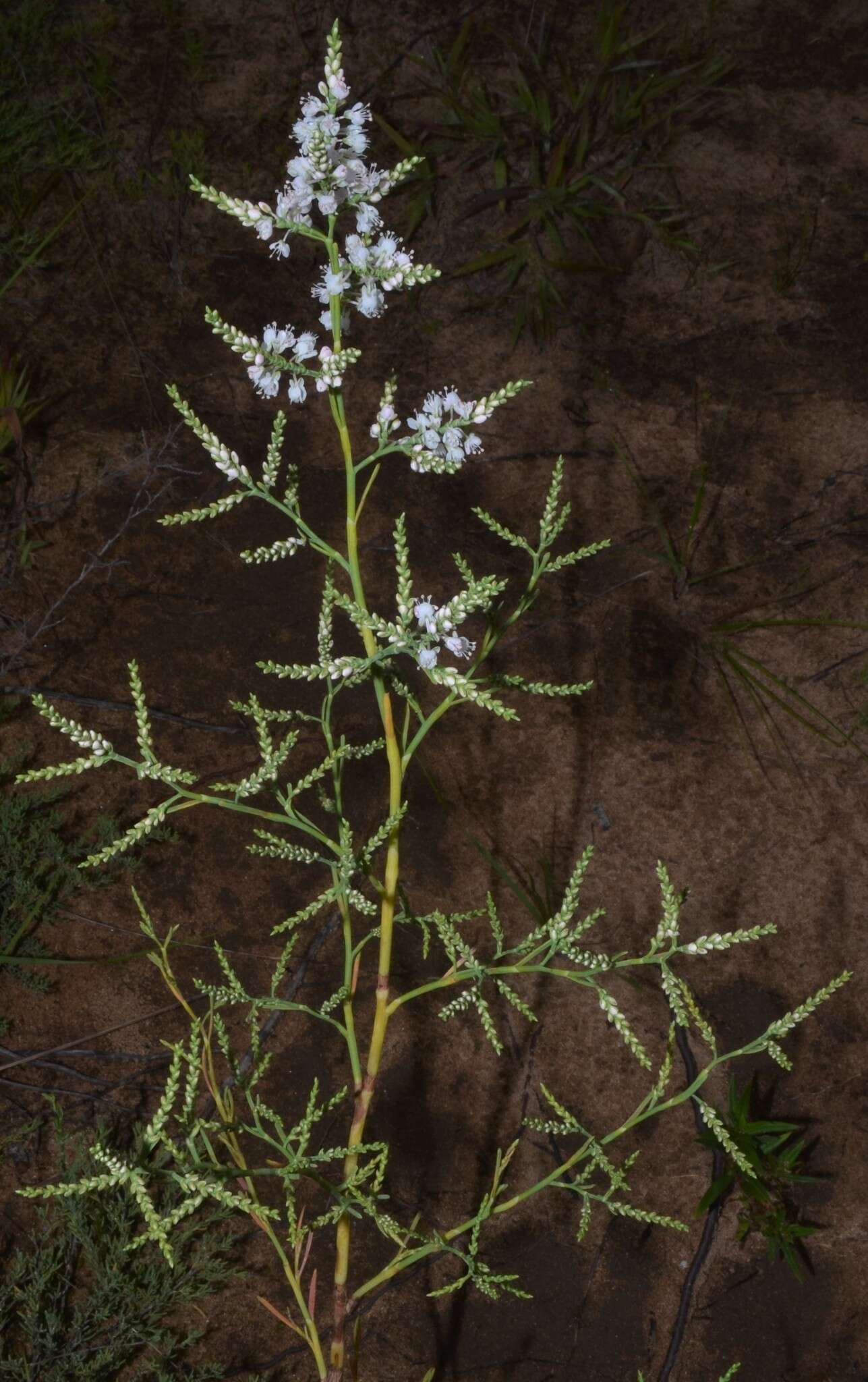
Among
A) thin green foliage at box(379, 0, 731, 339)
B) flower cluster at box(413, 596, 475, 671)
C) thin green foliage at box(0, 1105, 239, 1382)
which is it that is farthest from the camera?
thin green foliage at box(379, 0, 731, 339)

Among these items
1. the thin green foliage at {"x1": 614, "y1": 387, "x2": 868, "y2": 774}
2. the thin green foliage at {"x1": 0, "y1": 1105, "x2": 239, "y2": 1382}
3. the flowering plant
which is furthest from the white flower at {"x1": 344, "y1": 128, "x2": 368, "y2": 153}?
the thin green foliage at {"x1": 614, "y1": 387, "x2": 868, "y2": 774}

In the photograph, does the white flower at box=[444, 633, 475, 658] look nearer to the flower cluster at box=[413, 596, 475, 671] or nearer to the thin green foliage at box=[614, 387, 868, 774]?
the flower cluster at box=[413, 596, 475, 671]

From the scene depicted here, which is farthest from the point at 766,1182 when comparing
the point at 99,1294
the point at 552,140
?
the point at 552,140

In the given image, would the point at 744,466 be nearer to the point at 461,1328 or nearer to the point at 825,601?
the point at 825,601

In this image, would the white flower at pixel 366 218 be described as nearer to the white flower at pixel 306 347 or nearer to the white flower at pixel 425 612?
the white flower at pixel 306 347

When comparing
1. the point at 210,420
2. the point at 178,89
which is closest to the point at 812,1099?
the point at 210,420

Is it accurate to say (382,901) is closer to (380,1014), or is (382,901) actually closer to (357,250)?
(380,1014)
